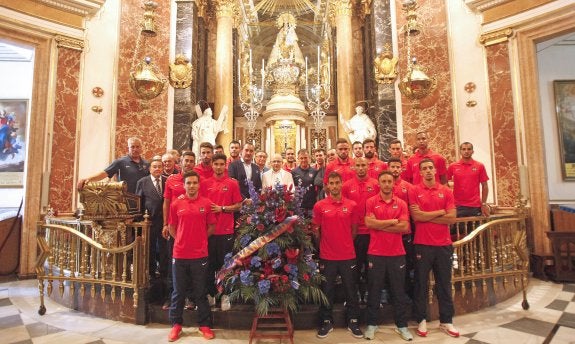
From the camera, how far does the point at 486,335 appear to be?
11.8 feet

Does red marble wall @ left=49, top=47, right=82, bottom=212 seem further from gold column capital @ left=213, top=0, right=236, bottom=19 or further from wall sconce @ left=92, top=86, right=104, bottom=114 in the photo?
gold column capital @ left=213, top=0, right=236, bottom=19

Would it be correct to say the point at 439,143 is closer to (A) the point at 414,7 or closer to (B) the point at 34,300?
(A) the point at 414,7

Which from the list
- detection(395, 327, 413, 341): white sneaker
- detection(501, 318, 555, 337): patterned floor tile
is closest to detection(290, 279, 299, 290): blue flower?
detection(395, 327, 413, 341): white sneaker

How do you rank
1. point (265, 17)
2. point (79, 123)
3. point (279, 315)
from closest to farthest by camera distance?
1. point (279, 315)
2. point (79, 123)
3. point (265, 17)

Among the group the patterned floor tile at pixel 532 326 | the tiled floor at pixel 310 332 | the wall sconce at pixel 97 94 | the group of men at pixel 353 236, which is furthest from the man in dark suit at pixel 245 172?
the wall sconce at pixel 97 94

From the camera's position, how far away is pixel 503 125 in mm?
6910

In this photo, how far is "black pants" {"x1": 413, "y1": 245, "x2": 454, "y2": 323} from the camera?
3.63 metres

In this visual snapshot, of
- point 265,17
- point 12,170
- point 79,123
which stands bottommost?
point 12,170

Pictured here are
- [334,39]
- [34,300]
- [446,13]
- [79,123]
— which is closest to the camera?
[34,300]

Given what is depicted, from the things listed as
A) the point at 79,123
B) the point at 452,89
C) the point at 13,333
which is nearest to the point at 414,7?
the point at 452,89

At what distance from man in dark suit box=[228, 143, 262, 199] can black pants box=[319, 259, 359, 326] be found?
1631mm

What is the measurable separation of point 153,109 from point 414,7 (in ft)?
21.0

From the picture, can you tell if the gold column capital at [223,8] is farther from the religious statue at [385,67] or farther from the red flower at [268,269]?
the red flower at [268,269]

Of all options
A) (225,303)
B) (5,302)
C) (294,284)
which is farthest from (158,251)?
(5,302)
